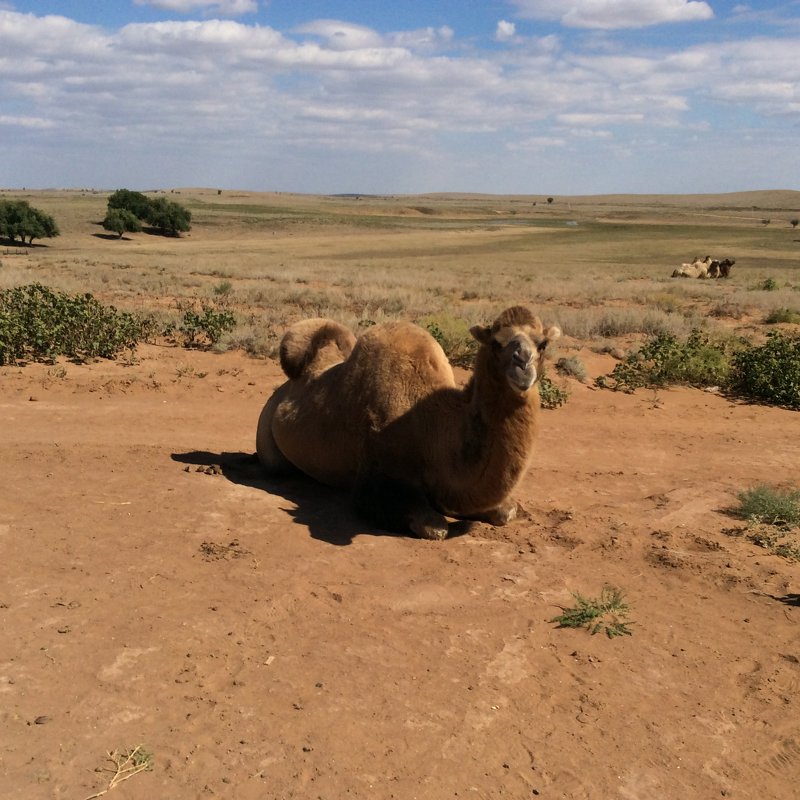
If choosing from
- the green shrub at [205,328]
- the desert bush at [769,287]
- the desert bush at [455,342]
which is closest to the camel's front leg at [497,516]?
the desert bush at [455,342]

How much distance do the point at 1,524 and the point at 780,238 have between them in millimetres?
76934

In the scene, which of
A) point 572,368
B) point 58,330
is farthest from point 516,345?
point 58,330

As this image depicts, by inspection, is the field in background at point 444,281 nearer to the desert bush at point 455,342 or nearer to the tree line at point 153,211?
the desert bush at point 455,342

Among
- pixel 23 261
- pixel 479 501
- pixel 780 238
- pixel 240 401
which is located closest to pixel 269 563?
pixel 479 501

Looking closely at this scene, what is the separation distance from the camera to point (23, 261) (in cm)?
3806

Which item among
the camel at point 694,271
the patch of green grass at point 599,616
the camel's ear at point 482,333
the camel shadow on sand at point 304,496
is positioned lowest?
the camel shadow on sand at point 304,496

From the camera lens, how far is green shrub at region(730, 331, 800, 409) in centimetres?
1322

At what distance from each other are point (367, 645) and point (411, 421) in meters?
2.53

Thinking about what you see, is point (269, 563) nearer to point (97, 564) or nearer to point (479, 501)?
point (97, 564)

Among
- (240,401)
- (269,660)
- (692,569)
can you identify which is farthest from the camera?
(240,401)

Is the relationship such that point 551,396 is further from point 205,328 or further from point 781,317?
point 781,317

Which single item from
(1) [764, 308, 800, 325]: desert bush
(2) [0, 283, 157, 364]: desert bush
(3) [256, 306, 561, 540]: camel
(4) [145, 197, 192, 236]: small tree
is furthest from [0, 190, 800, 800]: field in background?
(4) [145, 197, 192, 236]: small tree

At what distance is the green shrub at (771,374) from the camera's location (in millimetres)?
13219

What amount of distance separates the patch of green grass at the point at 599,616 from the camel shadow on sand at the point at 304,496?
1.66 metres
